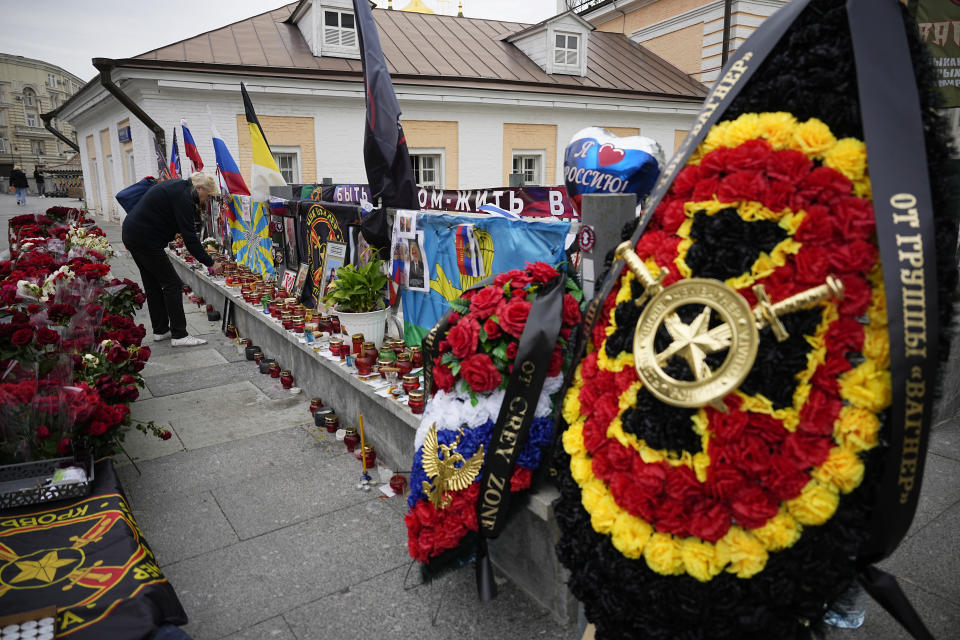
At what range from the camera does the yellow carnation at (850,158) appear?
1.64 metres

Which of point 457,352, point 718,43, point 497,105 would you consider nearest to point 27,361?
point 457,352

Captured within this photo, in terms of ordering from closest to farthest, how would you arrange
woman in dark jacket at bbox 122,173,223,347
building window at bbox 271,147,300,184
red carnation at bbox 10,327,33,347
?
red carnation at bbox 10,327,33,347, woman in dark jacket at bbox 122,173,223,347, building window at bbox 271,147,300,184

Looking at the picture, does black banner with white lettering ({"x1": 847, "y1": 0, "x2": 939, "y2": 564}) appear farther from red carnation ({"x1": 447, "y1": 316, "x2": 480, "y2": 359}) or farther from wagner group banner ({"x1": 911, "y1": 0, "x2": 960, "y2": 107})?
wagner group banner ({"x1": 911, "y1": 0, "x2": 960, "y2": 107})

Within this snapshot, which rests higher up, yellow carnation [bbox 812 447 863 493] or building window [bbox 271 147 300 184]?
building window [bbox 271 147 300 184]

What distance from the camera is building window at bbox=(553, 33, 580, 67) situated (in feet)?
64.3

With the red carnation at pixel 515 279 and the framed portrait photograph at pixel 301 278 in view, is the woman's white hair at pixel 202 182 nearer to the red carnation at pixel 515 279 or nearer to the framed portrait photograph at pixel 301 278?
the framed portrait photograph at pixel 301 278

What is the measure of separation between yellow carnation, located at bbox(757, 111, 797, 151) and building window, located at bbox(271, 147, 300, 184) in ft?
51.8

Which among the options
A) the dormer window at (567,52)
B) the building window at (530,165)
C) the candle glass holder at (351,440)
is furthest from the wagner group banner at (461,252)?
the dormer window at (567,52)

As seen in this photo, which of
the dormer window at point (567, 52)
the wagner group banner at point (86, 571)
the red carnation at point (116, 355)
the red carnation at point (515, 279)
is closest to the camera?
the wagner group banner at point (86, 571)

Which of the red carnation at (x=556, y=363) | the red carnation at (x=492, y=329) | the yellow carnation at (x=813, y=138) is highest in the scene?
the yellow carnation at (x=813, y=138)

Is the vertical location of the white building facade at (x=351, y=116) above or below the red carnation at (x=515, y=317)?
above

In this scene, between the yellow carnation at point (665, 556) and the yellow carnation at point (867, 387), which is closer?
the yellow carnation at point (867, 387)

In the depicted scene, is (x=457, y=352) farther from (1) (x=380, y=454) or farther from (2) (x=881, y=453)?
(1) (x=380, y=454)

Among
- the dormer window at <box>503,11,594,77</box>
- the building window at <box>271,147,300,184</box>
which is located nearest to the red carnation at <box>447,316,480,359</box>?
the building window at <box>271,147,300,184</box>
